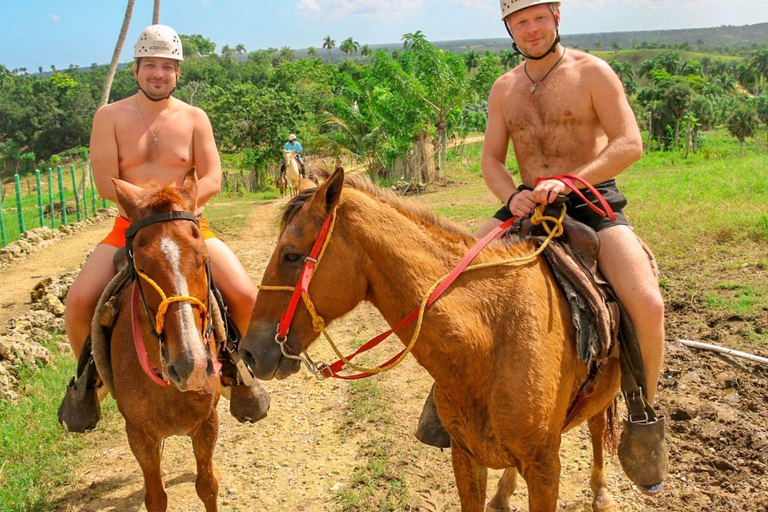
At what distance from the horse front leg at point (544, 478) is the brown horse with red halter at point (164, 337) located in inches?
63.7

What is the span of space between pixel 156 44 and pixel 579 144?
278 cm

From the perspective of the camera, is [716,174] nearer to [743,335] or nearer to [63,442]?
[743,335]

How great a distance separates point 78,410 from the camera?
378 centimetres

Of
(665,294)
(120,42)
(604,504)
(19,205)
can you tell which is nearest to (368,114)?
(120,42)

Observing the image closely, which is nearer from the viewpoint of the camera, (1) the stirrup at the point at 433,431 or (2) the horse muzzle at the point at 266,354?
(2) the horse muzzle at the point at 266,354

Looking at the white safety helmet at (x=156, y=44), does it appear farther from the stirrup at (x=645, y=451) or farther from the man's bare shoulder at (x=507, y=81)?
the stirrup at (x=645, y=451)

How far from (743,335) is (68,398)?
625 cm

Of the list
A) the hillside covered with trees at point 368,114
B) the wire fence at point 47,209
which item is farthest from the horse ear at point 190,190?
the hillside covered with trees at point 368,114

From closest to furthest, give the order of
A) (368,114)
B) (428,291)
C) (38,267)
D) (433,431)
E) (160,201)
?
(428,291) → (160,201) → (433,431) → (38,267) → (368,114)

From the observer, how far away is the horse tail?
400 cm

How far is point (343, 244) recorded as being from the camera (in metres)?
2.46

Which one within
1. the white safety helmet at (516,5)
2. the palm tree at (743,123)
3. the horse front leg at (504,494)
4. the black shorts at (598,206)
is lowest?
the horse front leg at (504,494)

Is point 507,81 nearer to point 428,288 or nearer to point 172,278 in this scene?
point 428,288

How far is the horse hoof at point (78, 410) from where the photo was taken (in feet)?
12.4
